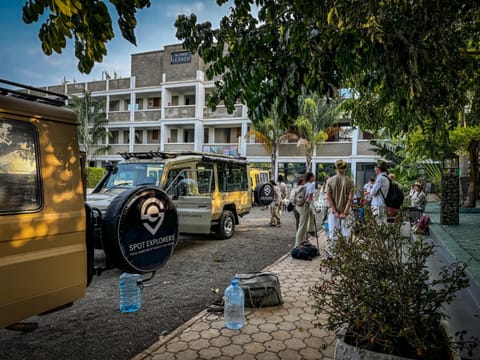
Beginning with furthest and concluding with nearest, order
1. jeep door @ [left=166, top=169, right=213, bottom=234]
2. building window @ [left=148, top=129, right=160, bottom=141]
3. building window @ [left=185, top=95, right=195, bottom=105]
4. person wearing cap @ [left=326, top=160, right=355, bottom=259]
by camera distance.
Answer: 1. building window @ [left=148, top=129, right=160, bottom=141]
2. building window @ [left=185, top=95, right=195, bottom=105]
3. jeep door @ [left=166, top=169, right=213, bottom=234]
4. person wearing cap @ [left=326, top=160, right=355, bottom=259]

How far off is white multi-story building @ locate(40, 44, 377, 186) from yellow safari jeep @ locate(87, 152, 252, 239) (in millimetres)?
17633

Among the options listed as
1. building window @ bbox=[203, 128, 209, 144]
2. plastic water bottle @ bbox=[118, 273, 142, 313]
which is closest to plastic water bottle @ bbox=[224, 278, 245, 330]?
plastic water bottle @ bbox=[118, 273, 142, 313]

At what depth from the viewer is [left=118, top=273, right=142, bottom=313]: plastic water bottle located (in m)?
4.46

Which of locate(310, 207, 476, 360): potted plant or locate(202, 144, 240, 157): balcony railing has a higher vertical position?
locate(202, 144, 240, 157): balcony railing

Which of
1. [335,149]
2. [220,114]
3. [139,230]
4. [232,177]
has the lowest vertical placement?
[139,230]

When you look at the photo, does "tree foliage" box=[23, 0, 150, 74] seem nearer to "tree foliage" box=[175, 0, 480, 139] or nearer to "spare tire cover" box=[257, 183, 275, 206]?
"tree foliage" box=[175, 0, 480, 139]

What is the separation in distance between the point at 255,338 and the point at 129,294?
1953 millimetres

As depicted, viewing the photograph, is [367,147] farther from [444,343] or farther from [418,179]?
[444,343]

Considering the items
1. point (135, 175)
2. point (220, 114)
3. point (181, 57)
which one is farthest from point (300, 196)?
point (181, 57)

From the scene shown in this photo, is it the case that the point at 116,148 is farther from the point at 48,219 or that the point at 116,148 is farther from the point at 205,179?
the point at 48,219

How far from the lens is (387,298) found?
7.59ft

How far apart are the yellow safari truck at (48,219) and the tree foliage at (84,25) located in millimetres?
690

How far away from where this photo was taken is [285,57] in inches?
135

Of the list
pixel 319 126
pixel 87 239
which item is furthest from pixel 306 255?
pixel 319 126
